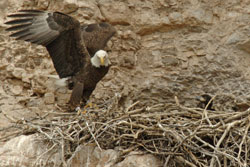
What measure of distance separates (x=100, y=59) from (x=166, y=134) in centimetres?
162

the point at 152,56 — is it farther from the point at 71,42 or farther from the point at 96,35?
the point at 71,42

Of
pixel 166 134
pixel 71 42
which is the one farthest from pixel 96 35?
pixel 166 134

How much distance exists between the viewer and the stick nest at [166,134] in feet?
11.5

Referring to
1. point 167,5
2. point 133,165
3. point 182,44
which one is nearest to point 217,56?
point 182,44

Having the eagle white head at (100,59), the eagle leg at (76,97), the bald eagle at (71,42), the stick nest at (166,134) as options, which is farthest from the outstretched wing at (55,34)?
the stick nest at (166,134)

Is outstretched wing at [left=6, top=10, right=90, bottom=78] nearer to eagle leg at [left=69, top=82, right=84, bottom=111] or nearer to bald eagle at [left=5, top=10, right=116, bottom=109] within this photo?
bald eagle at [left=5, top=10, right=116, bottom=109]

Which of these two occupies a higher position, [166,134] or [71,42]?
[71,42]

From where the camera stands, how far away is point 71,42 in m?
5.03

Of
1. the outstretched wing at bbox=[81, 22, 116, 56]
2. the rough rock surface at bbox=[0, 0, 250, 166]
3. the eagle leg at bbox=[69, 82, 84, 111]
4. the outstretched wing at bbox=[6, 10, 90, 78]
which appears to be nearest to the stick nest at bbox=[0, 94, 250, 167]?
the eagle leg at bbox=[69, 82, 84, 111]

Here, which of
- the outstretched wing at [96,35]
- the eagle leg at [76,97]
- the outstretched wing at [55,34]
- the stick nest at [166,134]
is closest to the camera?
the stick nest at [166,134]

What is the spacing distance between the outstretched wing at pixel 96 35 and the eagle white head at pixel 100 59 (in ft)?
0.87

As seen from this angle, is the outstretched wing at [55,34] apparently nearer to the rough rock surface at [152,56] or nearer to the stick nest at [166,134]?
the rough rock surface at [152,56]

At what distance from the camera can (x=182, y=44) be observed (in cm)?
510

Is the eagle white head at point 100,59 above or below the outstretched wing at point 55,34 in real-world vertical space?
below
